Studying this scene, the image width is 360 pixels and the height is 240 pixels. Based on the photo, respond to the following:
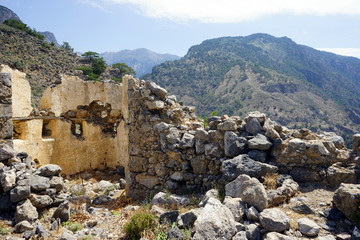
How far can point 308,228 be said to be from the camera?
9.41ft

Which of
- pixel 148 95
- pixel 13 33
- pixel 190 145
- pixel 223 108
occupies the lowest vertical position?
pixel 223 108

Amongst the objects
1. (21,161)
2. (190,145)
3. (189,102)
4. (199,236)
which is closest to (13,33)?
(21,161)

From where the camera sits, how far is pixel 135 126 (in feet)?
19.6

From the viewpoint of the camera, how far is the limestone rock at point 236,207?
124 inches

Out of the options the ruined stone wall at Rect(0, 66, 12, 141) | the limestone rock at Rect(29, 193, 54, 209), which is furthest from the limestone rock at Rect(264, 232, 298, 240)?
the ruined stone wall at Rect(0, 66, 12, 141)

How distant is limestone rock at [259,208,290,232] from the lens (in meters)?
2.82

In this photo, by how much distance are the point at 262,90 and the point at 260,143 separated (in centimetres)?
7159

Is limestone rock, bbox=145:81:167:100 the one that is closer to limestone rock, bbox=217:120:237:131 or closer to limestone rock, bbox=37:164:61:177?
limestone rock, bbox=217:120:237:131

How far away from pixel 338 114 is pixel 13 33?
244 ft

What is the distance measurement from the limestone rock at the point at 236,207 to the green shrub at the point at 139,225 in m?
1.13

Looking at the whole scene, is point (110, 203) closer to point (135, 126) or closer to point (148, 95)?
point (135, 126)

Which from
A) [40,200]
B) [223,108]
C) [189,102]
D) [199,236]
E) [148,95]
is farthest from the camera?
[189,102]

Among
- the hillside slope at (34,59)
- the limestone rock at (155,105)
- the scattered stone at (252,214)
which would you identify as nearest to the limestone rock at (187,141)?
the limestone rock at (155,105)

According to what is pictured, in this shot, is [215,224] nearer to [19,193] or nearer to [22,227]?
[22,227]
